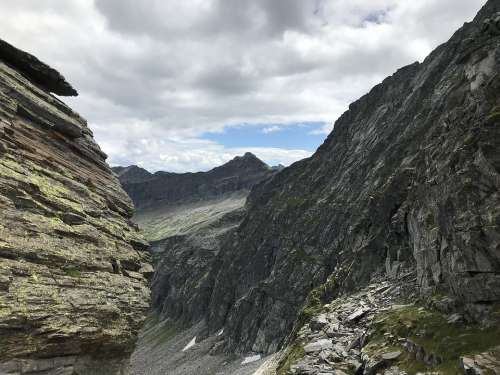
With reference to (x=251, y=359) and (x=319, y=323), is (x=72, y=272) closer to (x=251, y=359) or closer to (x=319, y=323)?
(x=319, y=323)

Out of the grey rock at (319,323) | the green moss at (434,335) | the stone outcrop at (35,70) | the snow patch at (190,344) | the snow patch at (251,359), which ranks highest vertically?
the stone outcrop at (35,70)

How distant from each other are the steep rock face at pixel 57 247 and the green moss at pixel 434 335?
23.7 meters

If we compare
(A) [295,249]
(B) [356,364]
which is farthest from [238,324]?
(B) [356,364]

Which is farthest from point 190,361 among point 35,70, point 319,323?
point 35,70

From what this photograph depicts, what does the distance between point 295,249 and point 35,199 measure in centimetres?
13523

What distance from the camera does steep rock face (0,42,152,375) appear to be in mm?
27953

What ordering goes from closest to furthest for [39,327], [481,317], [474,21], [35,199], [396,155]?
[39,327]
[35,199]
[481,317]
[396,155]
[474,21]

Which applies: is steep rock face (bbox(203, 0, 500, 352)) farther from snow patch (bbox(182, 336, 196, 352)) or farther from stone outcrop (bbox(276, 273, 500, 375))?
snow patch (bbox(182, 336, 196, 352))

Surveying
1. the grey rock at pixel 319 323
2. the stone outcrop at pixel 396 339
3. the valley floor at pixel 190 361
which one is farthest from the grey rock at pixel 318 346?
the valley floor at pixel 190 361

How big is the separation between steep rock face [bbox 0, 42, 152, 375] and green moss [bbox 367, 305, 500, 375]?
2374 cm

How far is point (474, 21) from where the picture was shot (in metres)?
154

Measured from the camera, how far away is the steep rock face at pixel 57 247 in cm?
2795

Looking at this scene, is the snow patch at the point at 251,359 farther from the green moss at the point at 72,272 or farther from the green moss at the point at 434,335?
the green moss at the point at 72,272

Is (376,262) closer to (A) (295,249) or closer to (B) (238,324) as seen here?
(A) (295,249)
